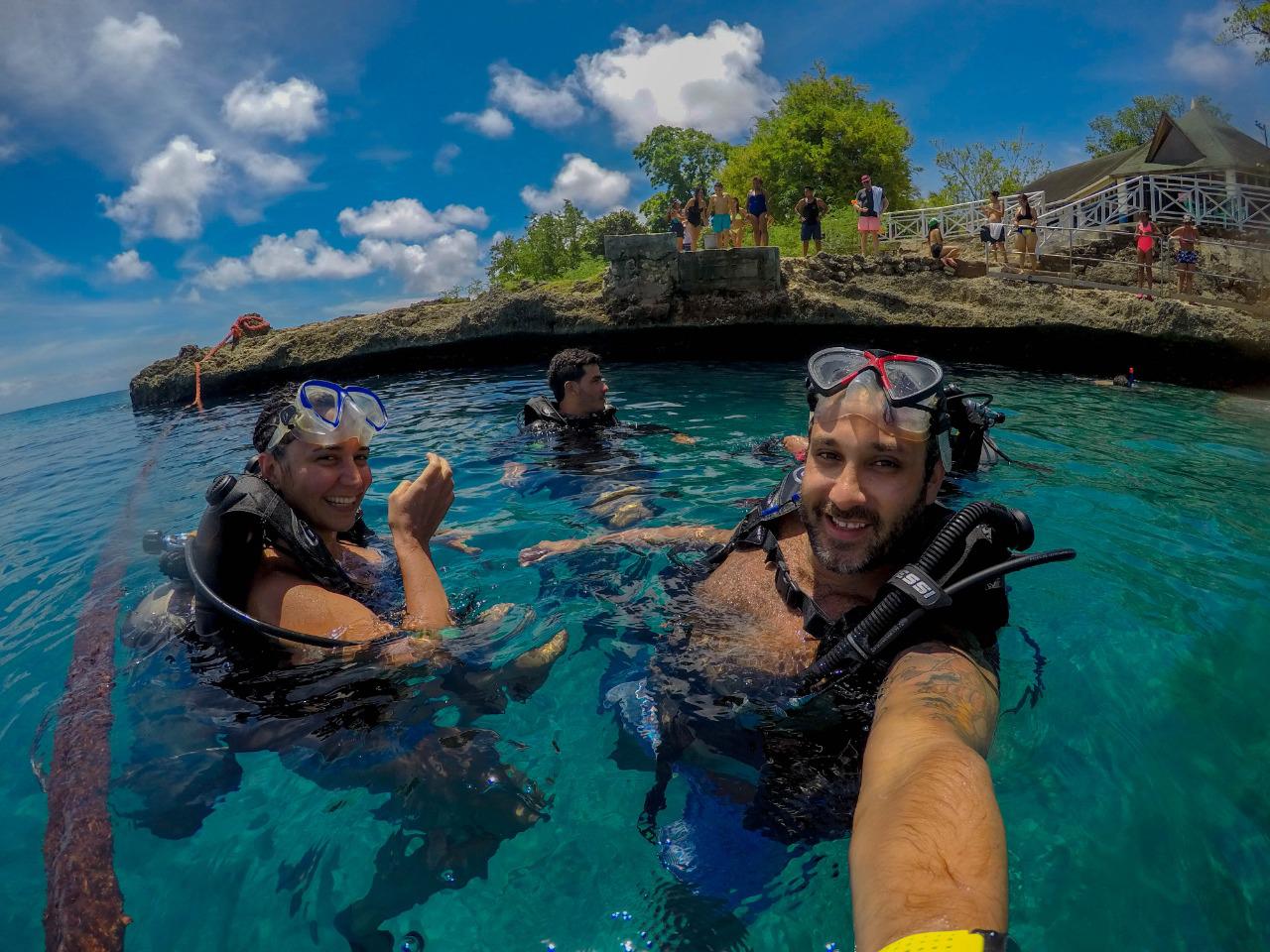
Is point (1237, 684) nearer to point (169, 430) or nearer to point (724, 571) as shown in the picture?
point (724, 571)

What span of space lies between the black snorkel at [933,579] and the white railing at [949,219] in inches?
812

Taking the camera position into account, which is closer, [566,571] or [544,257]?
[566,571]

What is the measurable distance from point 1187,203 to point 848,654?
78.8ft

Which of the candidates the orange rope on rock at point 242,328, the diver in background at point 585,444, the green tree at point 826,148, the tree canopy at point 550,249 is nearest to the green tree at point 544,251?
the tree canopy at point 550,249

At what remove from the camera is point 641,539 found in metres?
3.93

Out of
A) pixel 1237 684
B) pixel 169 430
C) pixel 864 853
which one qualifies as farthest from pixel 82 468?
pixel 1237 684

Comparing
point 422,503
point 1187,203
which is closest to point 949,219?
point 1187,203

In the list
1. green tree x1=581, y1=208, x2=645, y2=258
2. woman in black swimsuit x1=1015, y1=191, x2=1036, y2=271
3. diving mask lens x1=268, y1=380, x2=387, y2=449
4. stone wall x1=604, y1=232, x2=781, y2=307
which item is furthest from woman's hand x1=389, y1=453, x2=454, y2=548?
green tree x1=581, y1=208, x2=645, y2=258

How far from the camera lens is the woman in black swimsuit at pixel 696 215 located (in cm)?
1461

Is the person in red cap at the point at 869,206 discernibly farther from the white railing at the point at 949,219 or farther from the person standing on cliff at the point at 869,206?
the white railing at the point at 949,219

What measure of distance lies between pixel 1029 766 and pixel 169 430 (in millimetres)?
13556

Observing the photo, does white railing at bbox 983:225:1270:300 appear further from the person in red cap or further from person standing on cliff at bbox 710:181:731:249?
person standing on cliff at bbox 710:181:731:249

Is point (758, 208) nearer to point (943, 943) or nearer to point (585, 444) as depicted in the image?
point (585, 444)

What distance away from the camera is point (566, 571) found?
3.94 m
